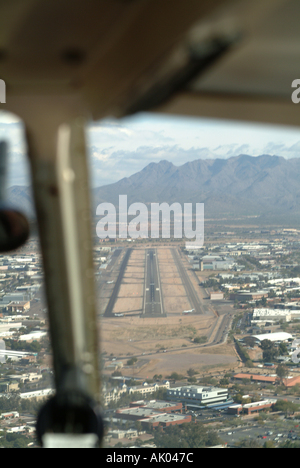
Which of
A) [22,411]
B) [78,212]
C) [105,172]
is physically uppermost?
[105,172]

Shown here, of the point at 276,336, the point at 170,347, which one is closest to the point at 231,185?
the point at 276,336

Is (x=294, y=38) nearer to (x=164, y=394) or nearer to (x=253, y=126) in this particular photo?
(x=253, y=126)

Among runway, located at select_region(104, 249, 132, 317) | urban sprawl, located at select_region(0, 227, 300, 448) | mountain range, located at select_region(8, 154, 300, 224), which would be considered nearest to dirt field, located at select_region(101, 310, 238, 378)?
urban sprawl, located at select_region(0, 227, 300, 448)

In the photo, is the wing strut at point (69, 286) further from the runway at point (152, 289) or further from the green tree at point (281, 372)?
the green tree at point (281, 372)

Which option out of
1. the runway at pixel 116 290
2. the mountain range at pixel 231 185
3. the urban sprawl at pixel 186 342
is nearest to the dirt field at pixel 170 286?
the urban sprawl at pixel 186 342

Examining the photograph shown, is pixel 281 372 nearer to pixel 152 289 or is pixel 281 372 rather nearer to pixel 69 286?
pixel 152 289

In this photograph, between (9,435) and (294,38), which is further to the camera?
(9,435)

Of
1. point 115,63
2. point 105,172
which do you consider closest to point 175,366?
point 105,172
